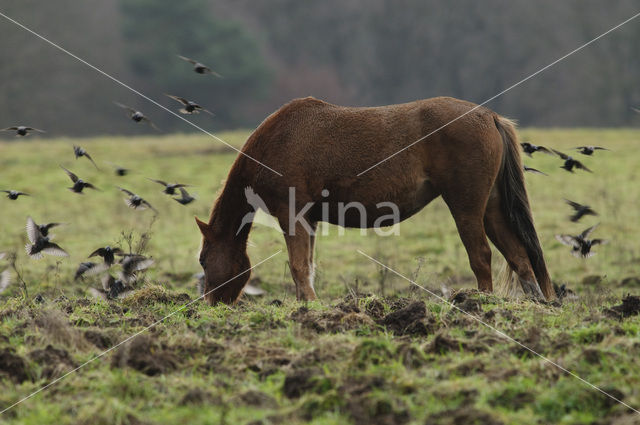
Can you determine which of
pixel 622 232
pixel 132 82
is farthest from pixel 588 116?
pixel 622 232

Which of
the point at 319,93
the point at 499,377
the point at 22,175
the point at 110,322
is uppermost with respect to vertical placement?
the point at 499,377

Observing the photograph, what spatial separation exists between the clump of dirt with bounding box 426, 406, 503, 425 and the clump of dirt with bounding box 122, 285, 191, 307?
403 cm

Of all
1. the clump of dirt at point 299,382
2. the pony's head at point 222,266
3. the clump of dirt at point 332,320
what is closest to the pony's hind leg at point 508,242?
the clump of dirt at point 332,320

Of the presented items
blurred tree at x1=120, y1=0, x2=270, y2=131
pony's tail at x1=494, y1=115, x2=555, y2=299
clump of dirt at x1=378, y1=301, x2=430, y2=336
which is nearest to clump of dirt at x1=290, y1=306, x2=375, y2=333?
clump of dirt at x1=378, y1=301, x2=430, y2=336

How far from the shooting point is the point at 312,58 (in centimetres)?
6009

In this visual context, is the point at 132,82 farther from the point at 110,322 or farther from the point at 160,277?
the point at 110,322

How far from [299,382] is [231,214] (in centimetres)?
355

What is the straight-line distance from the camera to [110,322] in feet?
21.9

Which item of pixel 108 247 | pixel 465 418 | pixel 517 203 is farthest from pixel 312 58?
pixel 465 418

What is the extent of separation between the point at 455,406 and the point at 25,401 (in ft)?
9.10

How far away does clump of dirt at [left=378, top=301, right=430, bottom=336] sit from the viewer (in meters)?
6.19

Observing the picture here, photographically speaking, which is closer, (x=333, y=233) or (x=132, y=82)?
(x=333, y=233)

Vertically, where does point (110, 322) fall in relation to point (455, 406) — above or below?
below

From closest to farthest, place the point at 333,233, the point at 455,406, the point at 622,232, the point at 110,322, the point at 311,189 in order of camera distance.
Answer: the point at 455,406 → the point at 110,322 → the point at 311,189 → the point at 622,232 → the point at 333,233
